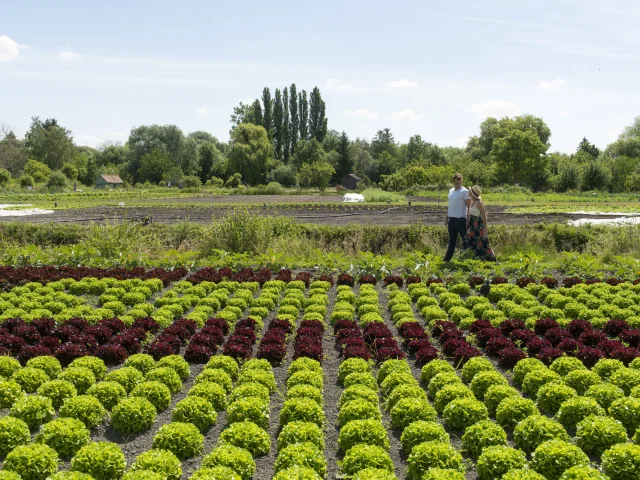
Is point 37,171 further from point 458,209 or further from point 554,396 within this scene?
point 554,396

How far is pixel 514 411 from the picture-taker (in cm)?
638

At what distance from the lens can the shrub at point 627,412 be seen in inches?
246

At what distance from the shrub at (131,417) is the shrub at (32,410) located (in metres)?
0.77

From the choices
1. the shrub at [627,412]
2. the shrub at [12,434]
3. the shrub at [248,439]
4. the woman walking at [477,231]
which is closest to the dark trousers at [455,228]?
the woman walking at [477,231]

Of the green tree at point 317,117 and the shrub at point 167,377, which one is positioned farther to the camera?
the green tree at point 317,117

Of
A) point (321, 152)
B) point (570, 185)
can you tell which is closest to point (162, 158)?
point (321, 152)

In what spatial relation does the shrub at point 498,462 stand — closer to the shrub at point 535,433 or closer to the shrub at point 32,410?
the shrub at point 535,433

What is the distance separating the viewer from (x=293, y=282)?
13.3 m

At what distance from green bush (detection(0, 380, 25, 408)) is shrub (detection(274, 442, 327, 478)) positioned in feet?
11.6

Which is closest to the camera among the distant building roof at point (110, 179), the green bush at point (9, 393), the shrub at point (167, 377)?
the green bush at point (9, 393)

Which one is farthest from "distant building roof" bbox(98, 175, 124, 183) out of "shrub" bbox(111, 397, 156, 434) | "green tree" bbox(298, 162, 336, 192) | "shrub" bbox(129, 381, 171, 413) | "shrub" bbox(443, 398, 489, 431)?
"shrub" bbox(443, 398, 489, 431)

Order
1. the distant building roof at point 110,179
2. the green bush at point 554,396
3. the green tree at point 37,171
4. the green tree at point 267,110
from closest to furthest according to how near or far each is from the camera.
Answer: the green bush at point 554,396
the green tree at point 37,171
the distant building roof at point 110,179
the green tree at point 267,110

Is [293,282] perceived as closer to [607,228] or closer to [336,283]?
[336,283]

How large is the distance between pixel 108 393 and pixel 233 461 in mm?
2466
